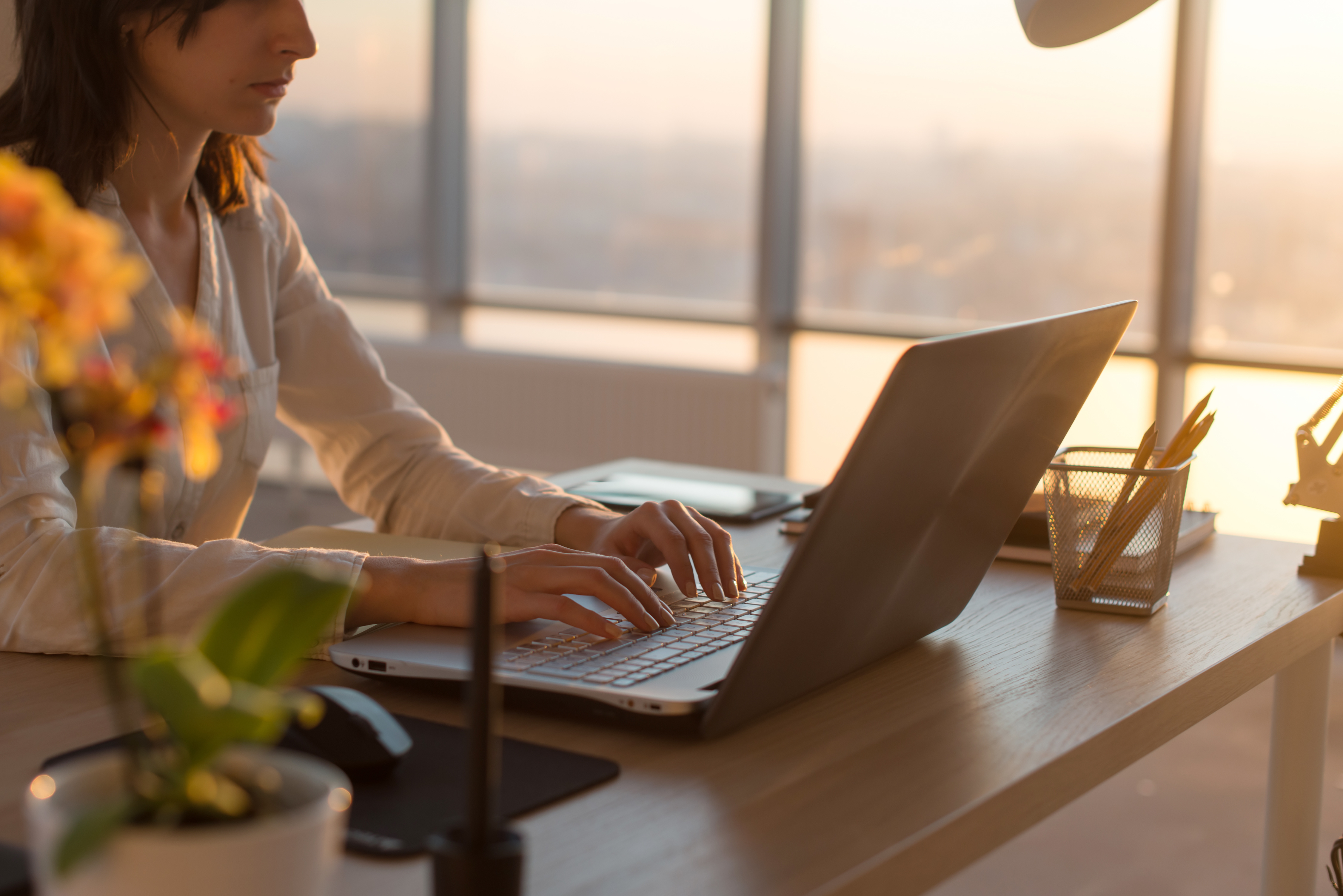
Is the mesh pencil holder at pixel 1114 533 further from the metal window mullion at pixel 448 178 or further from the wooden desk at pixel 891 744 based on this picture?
the metal window mullion at pixel 448 178

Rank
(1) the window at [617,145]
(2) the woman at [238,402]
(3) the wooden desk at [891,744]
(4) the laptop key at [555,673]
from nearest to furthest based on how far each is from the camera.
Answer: (3) the wooden desk at [891,744]
(4) the laptop key at [555,673]
(2) the woman at [238,402]
(1) the window at [617,145]

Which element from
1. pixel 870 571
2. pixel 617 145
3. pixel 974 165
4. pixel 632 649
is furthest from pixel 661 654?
pixel 617 145

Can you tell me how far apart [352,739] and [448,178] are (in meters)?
4.20

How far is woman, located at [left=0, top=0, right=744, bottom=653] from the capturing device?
0.95m

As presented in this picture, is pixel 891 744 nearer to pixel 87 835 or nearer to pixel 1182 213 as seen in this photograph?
pixel 87 835

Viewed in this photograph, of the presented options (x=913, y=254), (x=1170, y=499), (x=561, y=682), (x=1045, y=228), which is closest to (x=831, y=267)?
(x=913, y=254)

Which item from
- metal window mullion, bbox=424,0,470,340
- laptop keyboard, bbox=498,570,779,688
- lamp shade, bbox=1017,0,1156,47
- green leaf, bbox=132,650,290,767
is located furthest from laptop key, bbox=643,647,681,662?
metal window mullion, bbox=424,0,470,340

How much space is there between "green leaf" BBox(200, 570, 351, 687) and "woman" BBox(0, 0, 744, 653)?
0.40m

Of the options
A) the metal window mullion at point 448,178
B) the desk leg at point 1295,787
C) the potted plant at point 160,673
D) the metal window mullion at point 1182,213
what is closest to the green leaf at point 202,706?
the potted plant at point 160,673

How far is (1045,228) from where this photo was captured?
3730 millimetres

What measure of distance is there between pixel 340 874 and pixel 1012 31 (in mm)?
3501

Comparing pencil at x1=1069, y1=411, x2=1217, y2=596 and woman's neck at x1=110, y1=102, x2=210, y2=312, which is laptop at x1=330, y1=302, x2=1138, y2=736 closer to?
pencil at x1=1069, y1=411, x2=1217, y2=596

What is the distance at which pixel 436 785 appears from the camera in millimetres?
688

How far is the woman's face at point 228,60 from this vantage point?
4.08ft
